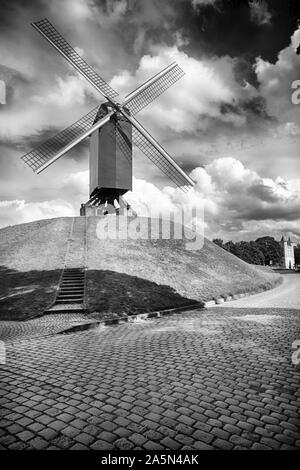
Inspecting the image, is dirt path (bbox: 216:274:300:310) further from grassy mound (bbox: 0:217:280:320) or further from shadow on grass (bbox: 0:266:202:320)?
shadow on grass (bbox: 0:266:202:320)

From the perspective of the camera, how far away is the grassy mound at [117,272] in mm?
15344

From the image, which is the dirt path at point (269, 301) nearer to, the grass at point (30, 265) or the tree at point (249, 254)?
the grass at point (30, 265)

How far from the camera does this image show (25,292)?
16.2 m

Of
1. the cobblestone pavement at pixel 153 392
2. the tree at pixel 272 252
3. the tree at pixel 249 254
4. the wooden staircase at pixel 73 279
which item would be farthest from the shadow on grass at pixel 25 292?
the tree at pixel 272 252

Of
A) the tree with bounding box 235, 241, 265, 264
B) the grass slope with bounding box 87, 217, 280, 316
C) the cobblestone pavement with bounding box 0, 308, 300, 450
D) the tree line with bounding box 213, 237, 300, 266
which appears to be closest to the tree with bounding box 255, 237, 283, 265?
the tree line with bounding box 213, 237, 300, 266

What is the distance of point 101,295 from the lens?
15.7m

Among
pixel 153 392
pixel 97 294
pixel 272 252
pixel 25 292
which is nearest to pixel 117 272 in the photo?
pixel 97 294

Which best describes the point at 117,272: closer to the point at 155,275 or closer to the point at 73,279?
the point at 155,275

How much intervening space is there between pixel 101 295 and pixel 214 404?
1152 centimetres

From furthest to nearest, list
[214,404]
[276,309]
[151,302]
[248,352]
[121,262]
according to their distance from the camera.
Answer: [121,262] < [151,302] < [276,309] < [248,352] < [214,404]

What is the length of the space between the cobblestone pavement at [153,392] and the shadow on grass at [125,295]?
491cm

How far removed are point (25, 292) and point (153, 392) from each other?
42.7 feet
